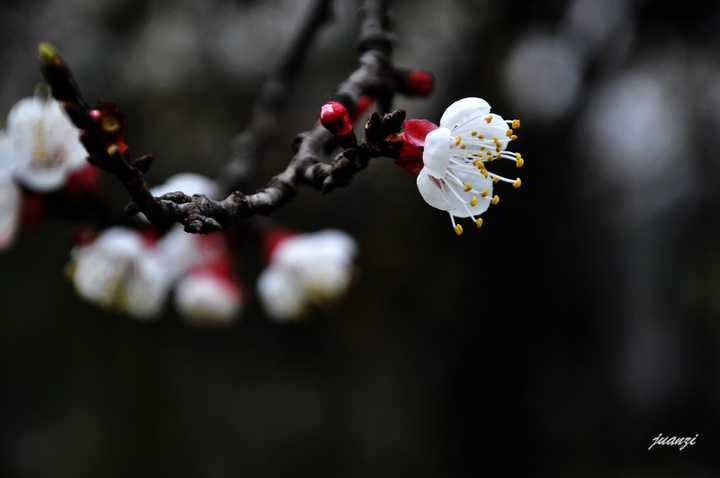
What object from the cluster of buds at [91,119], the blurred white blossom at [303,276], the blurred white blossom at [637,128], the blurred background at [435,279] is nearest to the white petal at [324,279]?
the blurred white blossom at [303,276]

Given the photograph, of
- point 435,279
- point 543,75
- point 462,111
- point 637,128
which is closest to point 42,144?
point 462,111

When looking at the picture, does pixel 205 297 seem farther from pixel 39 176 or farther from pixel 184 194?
pixel 184 194

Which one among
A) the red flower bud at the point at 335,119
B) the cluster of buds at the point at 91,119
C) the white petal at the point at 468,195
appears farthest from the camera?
the white petal at the point at 468,195

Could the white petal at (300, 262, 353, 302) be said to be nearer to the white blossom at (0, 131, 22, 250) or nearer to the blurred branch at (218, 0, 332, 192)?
the blurred branch at (218, 0, 332, 192)

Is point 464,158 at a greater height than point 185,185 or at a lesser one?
lesser

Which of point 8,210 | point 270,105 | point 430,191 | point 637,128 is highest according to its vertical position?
point 637,128

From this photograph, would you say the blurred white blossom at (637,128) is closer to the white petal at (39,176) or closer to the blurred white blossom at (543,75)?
the blurred white blossom at (543,75)
